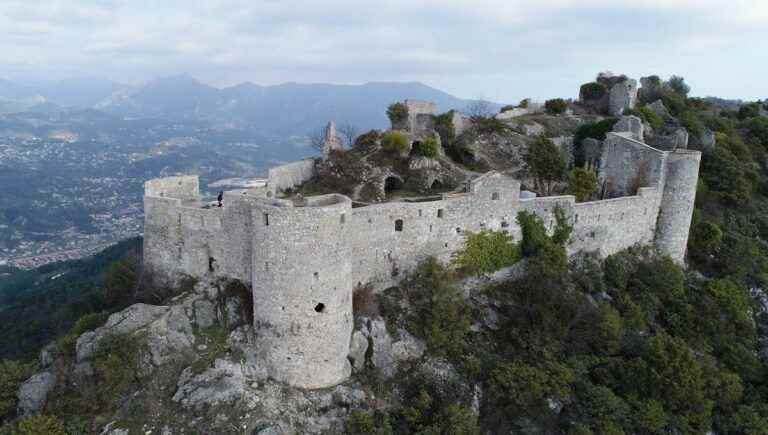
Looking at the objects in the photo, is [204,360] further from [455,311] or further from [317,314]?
[455,311]

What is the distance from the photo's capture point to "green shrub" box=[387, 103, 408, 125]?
4550 centimetres

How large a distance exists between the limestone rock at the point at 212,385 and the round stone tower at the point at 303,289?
1.40m

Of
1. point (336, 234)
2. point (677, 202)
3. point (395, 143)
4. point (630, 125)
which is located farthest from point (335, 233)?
point (630, 125)

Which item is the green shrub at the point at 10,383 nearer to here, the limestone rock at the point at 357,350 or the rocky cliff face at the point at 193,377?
the rocky cliff face at the point at 193,377

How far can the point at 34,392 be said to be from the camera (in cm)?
2347

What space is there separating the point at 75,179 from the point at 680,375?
206 m

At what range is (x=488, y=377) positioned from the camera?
24156 mm

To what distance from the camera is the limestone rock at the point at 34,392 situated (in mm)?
Result: 23172

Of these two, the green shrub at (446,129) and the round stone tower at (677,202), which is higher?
the green shrub at (446,129)

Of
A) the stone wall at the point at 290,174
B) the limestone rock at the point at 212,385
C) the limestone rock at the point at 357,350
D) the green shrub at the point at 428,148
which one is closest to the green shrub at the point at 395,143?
the green shrub at the point at 428,148

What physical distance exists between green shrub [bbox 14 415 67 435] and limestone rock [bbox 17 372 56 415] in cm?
248

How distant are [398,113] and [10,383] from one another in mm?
33182

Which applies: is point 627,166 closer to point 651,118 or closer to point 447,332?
point 447,332

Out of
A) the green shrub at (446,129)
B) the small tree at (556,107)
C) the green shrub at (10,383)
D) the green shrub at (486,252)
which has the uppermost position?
the small tree at (556,107)
